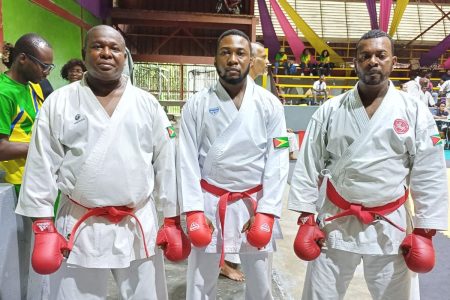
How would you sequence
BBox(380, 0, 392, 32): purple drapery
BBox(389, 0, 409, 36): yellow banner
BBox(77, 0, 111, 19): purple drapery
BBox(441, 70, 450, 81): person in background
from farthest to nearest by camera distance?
BBox(441, 70, 450, 81): person in background
BBox(389, 0, 409, 36): yellow banner
BBox(380, 0, 392, 32): purple drapery
BBox(77, 0, 111, 19): purple drapery

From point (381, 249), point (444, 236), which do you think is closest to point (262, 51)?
point (381, 249)

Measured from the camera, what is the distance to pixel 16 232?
70.8 inches

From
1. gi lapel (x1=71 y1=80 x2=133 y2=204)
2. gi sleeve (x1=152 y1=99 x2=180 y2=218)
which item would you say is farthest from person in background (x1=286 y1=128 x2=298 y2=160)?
gi lapel (x1=71 y1=80 x2=133 y2=204)

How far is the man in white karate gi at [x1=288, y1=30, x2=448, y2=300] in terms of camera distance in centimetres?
164

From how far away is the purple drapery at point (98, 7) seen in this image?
24.1 feet

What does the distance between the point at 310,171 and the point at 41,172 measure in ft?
3.73

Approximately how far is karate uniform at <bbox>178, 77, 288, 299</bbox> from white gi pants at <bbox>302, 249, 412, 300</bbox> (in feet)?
0.86

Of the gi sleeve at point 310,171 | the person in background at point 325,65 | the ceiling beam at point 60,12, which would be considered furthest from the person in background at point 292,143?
the person in background at point 325,65

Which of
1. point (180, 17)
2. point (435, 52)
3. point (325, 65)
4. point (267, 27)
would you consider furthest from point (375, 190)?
point (435, 52)

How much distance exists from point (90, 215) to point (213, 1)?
10566 mm

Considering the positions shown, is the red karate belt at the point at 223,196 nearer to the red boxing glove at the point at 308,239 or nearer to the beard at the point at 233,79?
the red boxing glove at the point at 308,239

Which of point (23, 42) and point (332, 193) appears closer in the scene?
point (332, 193)

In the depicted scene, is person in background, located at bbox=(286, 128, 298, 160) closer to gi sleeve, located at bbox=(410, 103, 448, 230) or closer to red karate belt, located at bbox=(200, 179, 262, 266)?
red karate belt, located at bbox=(200, 179, 262, 266)

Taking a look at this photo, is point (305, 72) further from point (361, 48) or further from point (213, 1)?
point (361, 48)
